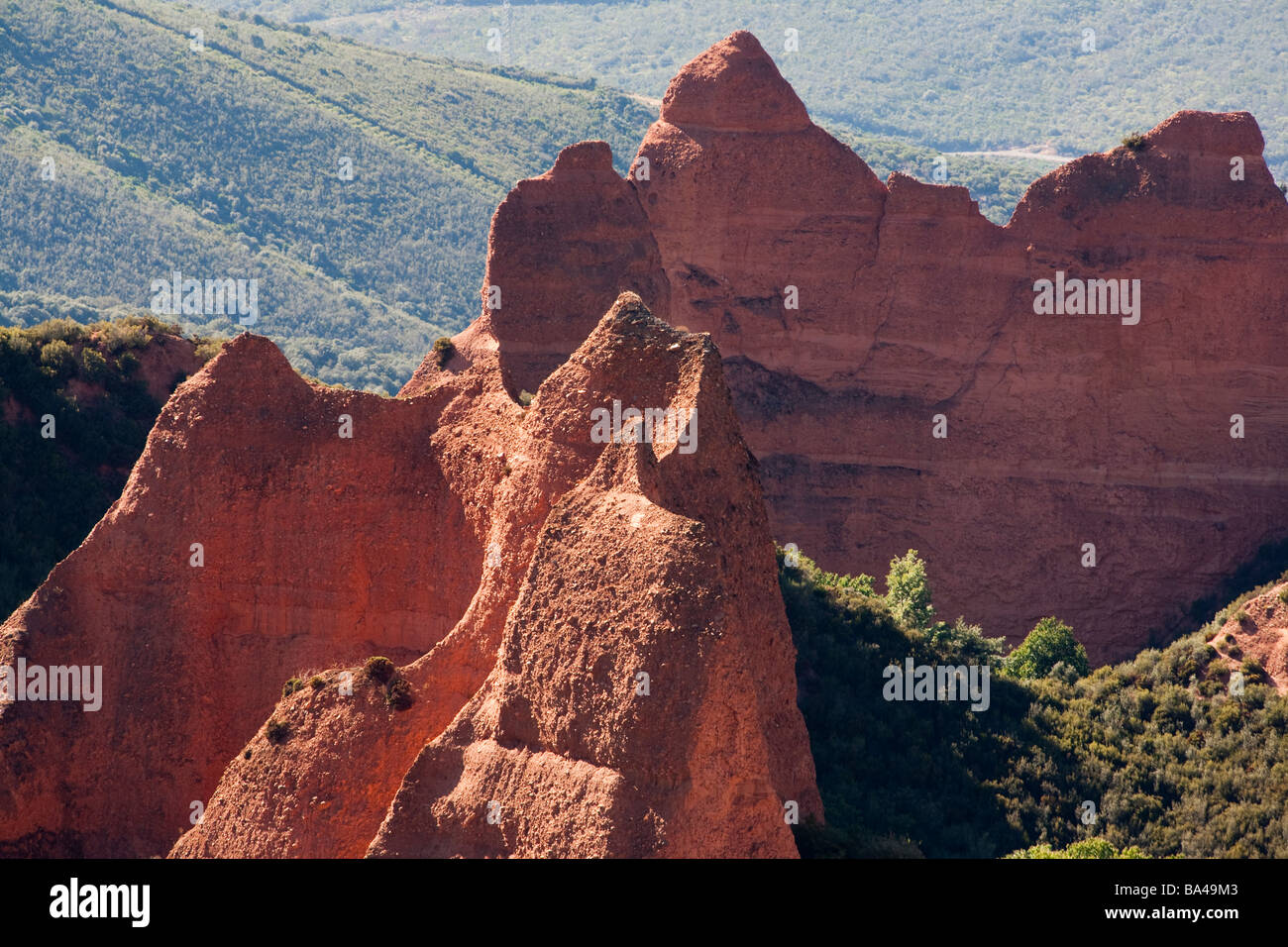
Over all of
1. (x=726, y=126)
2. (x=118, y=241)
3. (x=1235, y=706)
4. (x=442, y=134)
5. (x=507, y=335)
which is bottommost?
(x=1235, y=706)

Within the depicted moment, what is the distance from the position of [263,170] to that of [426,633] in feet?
403

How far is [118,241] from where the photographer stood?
420 feet

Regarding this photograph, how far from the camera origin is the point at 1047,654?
47188 millimetres

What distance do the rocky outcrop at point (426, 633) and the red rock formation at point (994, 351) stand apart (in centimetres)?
2384

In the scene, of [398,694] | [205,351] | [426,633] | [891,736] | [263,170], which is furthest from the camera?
[263,170]

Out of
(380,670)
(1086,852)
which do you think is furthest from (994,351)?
(380,670)

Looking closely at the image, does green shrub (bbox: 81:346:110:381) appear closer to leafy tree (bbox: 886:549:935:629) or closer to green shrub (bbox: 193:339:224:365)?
green shrub (bbox: 193:339:224:365)

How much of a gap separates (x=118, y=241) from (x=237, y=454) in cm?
10345

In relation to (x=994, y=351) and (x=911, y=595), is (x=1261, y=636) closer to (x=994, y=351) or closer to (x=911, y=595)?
(x=911, y=595)

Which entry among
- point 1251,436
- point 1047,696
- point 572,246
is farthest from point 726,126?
point 1047,696

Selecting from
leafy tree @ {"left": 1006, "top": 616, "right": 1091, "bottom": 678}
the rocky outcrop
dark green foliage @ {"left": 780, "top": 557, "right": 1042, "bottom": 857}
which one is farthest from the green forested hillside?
the rocky outcrop

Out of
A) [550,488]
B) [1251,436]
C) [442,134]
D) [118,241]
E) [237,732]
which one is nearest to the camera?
[550,488]

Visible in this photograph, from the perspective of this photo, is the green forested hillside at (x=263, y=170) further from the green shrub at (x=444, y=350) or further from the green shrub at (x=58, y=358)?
the green shrub at (x=444, y=350)
